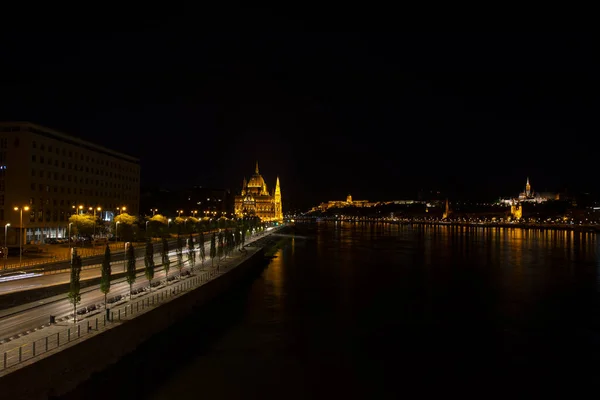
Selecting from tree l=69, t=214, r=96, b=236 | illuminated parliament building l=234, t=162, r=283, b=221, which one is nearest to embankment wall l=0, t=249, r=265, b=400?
tree l=69, t=214, r=96, b=236

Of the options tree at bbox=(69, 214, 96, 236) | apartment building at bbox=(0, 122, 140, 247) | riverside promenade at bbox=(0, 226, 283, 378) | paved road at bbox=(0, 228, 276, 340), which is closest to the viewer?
riverside promenade at bbox=(0, 226, 283, 378)

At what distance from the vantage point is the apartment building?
1630 inches

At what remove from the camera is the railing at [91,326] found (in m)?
12.1

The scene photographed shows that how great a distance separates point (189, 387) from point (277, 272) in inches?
1042

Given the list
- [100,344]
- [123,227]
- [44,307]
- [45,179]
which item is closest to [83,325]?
[100,344]

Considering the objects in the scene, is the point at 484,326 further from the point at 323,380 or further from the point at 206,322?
the point at 206,322

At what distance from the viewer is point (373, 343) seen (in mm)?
20406

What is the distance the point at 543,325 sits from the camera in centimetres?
2334

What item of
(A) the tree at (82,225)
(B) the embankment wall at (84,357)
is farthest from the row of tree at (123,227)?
(B) the embankment wall at (84,357)

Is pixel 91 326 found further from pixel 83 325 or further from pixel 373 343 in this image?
pixel 373 343

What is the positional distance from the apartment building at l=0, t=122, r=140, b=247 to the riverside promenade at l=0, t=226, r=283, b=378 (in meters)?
19.1

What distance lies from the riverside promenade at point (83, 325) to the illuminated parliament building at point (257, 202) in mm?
133394

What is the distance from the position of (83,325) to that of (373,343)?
34.9 feet

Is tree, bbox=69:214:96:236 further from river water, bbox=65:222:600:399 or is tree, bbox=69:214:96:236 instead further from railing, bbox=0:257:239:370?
railing, bbox=0:257:239:370
